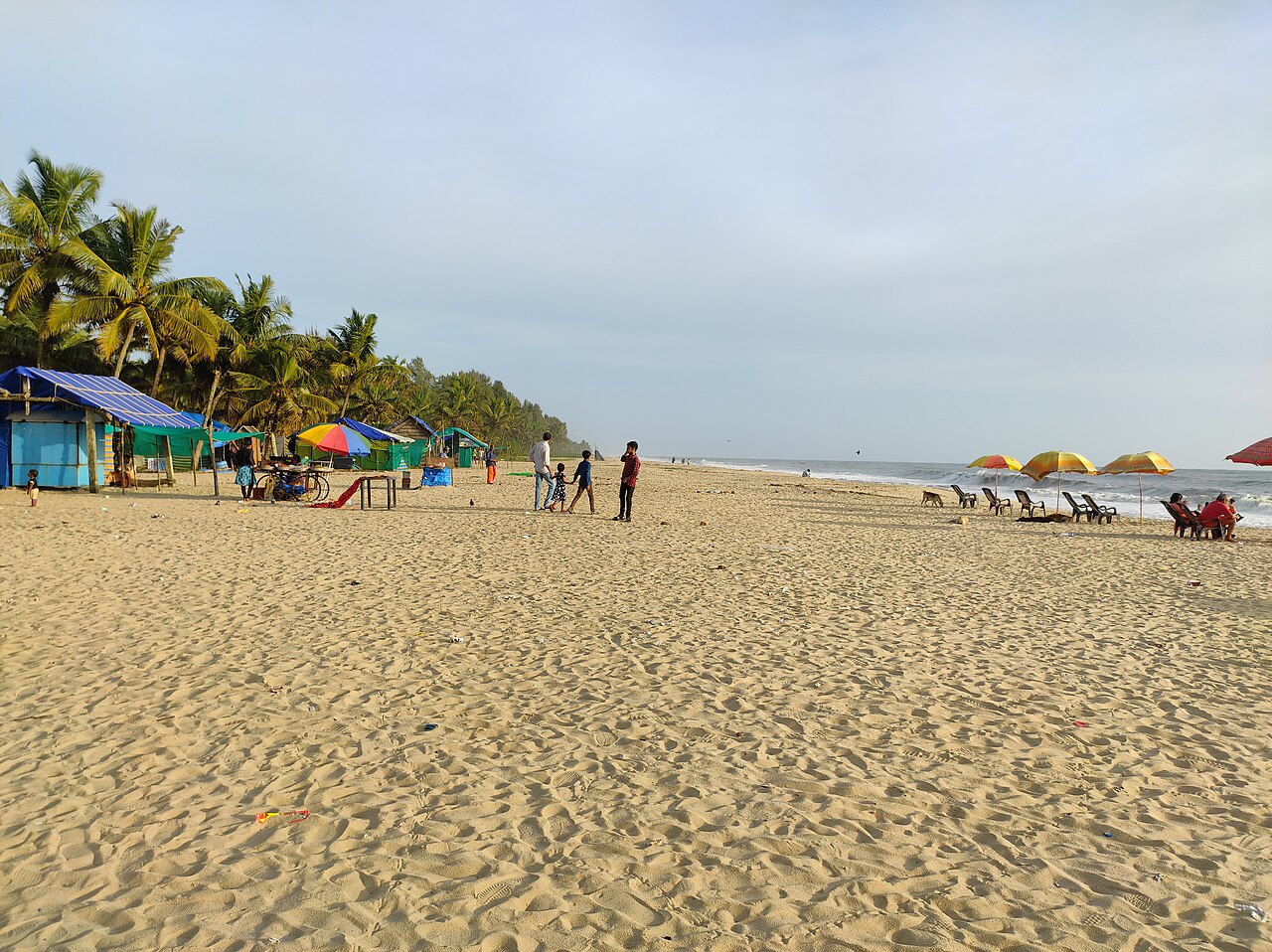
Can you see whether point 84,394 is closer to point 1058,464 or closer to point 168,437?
point 168,437

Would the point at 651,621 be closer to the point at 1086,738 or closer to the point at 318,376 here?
the point at 1086,738

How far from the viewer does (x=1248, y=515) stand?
30.7 m

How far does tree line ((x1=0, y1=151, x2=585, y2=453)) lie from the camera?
21891 mm

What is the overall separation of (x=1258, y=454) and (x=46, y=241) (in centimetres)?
3046

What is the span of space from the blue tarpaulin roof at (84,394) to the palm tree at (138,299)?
1.96m

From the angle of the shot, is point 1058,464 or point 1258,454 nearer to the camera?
point 1258,454

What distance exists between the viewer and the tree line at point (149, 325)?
21.9 meters

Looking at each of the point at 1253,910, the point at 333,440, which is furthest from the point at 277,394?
the point at 1253,910

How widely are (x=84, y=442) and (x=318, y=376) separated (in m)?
18.6

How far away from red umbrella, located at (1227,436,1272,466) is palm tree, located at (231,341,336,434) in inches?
1186

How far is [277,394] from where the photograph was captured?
106 feet

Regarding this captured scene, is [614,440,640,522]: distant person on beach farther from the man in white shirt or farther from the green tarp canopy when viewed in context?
the green tarp canopy

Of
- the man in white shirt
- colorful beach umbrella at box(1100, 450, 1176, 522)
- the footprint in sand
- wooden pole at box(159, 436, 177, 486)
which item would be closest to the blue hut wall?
wooden pole at box(159, 436, 177, 486)

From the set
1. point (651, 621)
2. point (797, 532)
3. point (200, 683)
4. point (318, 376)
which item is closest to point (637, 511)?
point (797, 532)
